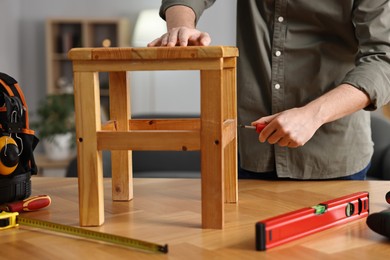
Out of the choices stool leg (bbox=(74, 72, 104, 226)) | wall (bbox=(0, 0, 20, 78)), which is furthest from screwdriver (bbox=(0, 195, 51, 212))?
wall (bbox=(0, 0, 20, 78))

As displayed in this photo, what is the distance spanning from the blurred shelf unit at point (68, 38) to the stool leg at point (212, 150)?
217 inches

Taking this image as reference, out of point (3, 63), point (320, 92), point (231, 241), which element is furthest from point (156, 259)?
point (3, 63)

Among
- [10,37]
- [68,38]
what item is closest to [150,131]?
[68,38]

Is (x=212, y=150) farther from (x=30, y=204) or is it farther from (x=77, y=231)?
(x=30, y=204)

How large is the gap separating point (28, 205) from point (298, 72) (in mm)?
857

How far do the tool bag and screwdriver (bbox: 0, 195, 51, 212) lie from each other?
0.03 metres

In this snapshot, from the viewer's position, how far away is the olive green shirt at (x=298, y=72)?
174 centimetres

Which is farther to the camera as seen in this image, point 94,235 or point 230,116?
point 230,116

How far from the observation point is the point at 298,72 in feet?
5.94

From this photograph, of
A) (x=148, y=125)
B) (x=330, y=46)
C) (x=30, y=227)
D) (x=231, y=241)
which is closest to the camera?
(x=231, y=241)

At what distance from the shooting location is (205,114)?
1161 millimetres

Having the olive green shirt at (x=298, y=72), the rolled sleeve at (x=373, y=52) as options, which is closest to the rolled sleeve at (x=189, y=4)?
the olive green shirt at (x=298, y=72)

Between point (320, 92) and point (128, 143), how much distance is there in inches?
30.1

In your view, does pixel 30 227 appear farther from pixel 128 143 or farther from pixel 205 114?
pixel 205 114
